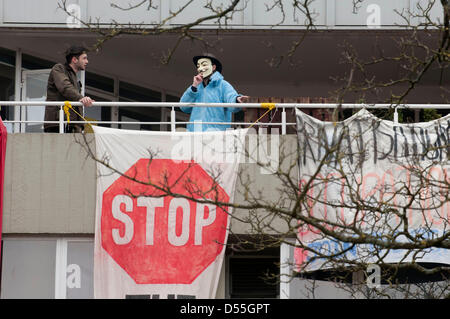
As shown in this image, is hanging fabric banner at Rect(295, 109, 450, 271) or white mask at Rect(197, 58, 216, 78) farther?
white mask at Rect(197, 58, 216, 78)

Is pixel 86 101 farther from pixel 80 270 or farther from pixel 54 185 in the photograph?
pixel 80 270

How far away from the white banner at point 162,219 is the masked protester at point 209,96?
301 millimetres

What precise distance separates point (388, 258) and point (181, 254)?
2423 millimetres

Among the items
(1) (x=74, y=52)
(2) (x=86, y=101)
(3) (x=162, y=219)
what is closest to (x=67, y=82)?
(1) (x=74, y=52)

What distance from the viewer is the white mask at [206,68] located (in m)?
18.1

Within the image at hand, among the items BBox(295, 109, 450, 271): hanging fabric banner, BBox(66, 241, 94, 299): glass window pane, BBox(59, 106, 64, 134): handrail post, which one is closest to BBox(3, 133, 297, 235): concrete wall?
BBox(59, 106, 64, 134): handrail post

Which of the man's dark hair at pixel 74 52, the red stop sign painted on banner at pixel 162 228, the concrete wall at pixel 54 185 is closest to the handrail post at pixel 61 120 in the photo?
the concrete wall at pixel 54 185

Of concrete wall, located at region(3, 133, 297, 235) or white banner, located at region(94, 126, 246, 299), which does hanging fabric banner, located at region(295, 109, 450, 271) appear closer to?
concrete wall, located at region(3, 133, 297, 235)

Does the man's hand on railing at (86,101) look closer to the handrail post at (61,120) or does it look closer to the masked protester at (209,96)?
the handrail post at (61,120)

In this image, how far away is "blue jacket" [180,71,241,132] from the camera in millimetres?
17609

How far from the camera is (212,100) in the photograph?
58.4ft

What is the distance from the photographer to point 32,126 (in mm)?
22250

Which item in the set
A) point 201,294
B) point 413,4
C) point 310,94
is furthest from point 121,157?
point 310,94
